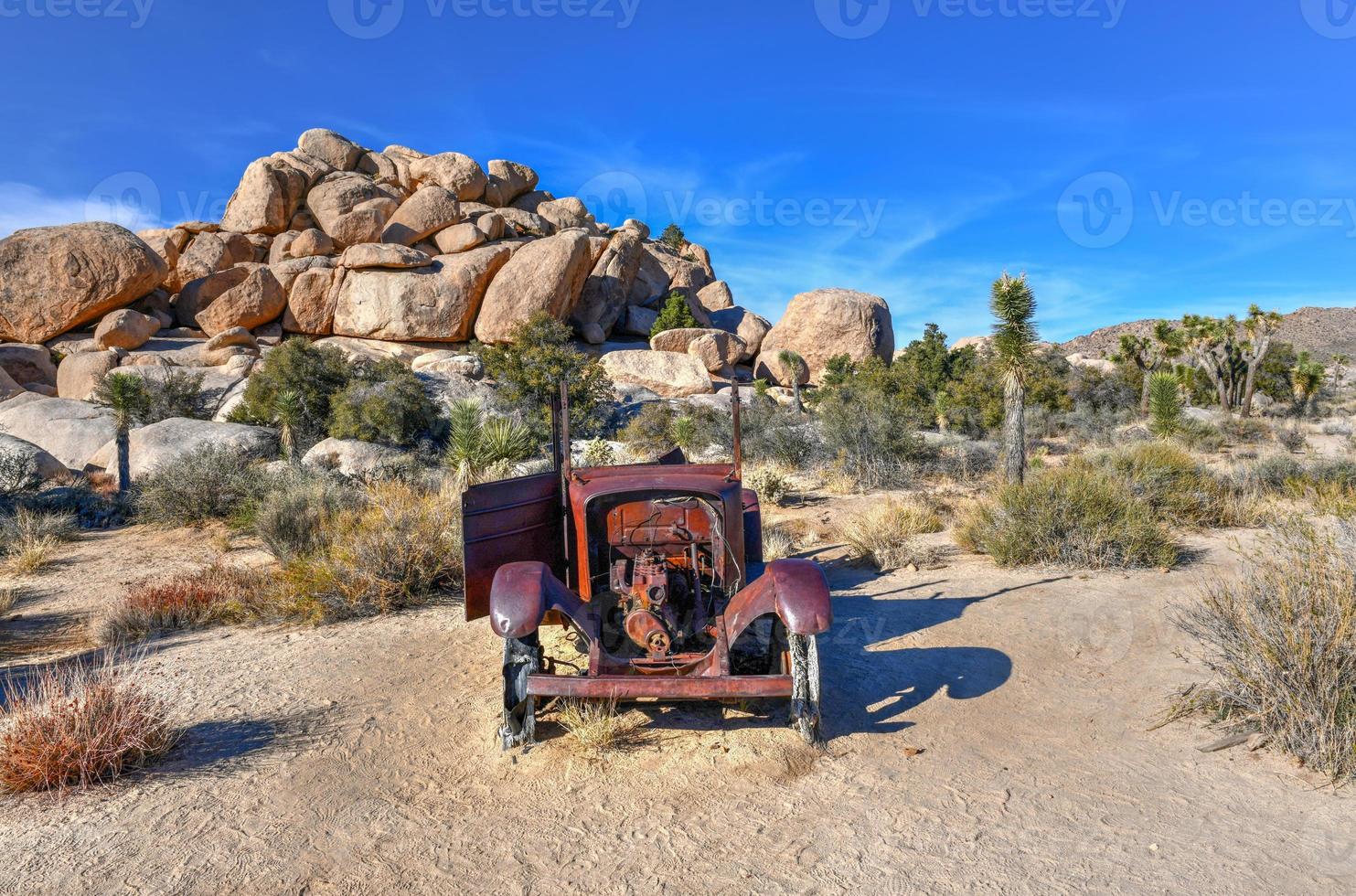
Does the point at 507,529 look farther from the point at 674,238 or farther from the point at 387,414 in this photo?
the point at 674,238

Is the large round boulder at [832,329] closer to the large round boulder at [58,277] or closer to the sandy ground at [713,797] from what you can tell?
the large round boulder at [58,277]

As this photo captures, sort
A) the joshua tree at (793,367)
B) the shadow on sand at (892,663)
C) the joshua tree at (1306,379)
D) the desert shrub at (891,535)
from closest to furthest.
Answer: the shadow on sand at (892,663)
the desert shrub at (891,535)
the joshua tree at (793,367)
the joshua tree at (1306,379)

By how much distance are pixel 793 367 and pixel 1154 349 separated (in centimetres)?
1677

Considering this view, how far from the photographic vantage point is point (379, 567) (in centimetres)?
837

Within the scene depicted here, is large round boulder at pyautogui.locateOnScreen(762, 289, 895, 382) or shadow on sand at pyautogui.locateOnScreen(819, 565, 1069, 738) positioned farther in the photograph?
large round boulder at pyautogui.locateOnScreen(762, 289, 895, 382)

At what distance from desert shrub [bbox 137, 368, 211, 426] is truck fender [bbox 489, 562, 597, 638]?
2457cm

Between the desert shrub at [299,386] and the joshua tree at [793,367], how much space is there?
1612 cm

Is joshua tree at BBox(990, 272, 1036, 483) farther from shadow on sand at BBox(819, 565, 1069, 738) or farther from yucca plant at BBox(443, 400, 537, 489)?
yucca plant at BBox(443, 400, 537, 489)

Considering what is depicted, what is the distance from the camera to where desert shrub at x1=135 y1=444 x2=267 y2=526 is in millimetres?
13547

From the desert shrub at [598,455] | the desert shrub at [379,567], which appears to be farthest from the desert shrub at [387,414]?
the desert shrub at [379,567]

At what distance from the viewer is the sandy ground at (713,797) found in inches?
141

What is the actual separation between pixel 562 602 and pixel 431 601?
13.3ft

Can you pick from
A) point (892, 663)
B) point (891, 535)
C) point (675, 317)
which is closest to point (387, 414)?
point (891, 535)

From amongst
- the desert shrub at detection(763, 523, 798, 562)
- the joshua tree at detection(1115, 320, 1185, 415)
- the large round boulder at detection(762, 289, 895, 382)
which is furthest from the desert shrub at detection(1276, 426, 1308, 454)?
the large round boulder at detection(762, 289, 895, 382)
